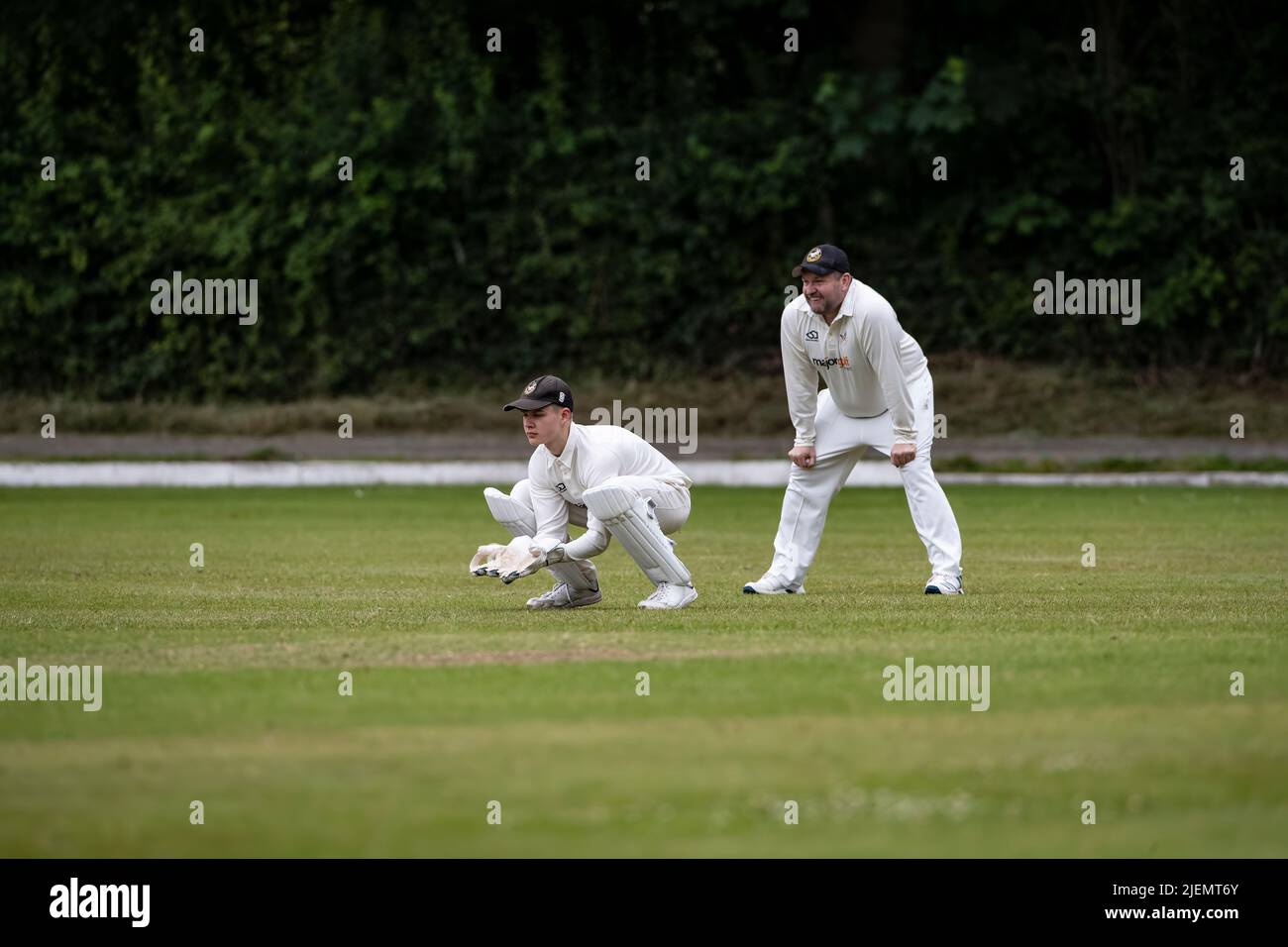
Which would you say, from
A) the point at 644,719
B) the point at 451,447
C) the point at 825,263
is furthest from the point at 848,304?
the point at 451,447

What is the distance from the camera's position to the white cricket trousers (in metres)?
11.1

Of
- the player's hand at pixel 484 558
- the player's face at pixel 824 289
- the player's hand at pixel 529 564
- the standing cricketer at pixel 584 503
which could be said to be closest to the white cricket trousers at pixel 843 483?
the player's face at pixel 824 289

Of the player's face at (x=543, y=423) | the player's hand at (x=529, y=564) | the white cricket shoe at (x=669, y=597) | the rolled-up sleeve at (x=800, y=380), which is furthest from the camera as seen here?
the rolled-up sleeve at (x=800, y=380)

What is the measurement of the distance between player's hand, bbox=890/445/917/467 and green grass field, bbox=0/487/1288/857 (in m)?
0.86

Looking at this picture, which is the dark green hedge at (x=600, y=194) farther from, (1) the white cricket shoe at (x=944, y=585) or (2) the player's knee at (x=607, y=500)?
(2) the player's knee at (x=607, y=500)

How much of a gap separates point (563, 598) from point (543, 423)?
4.02 ft

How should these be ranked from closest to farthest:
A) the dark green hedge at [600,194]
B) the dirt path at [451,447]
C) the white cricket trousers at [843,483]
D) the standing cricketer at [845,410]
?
1. the standing cricketer at [845,410]
2. the white cricket trousers at [843,483]
3. the dirt path at [451,447]
4. the dark green hedge at [600,194]

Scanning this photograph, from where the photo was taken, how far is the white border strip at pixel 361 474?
23.8m

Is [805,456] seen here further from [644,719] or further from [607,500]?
[644,719]

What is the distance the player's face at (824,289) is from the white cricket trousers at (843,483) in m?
0.76

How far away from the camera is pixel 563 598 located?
10.6 m

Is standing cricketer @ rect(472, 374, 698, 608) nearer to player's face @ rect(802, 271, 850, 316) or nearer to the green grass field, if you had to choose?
the green grass field

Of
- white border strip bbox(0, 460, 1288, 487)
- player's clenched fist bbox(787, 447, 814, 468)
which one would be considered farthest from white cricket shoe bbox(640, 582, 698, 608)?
white border strip bbox(0, 460, 1288, 487)

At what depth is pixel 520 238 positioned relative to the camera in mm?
31969
